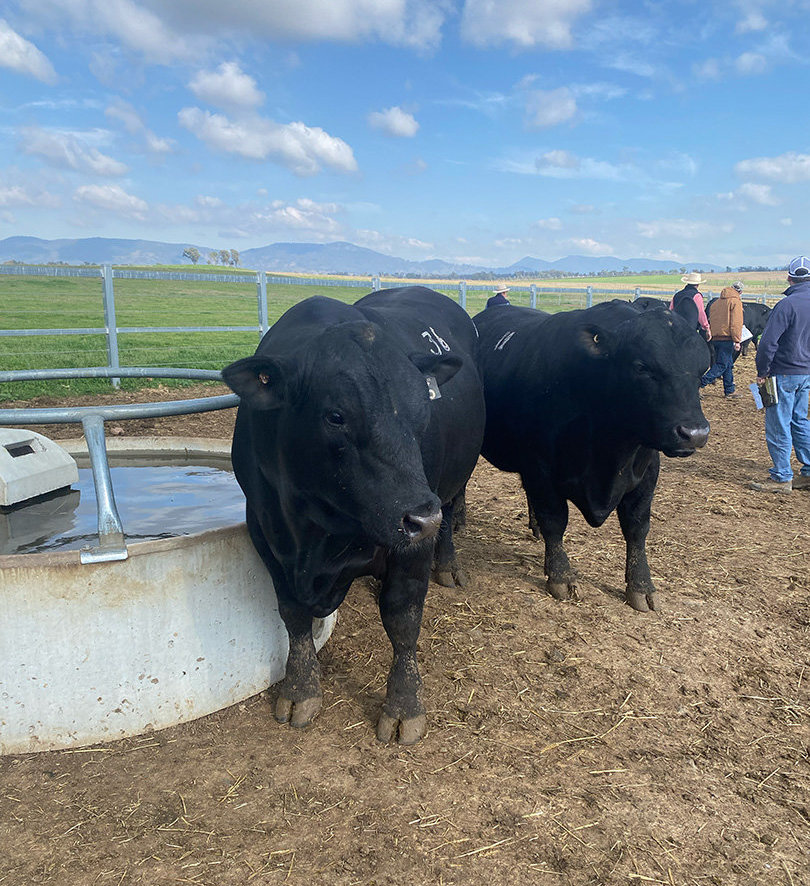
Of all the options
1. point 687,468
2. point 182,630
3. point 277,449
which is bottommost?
point 687,468

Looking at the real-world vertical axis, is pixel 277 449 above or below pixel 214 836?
above

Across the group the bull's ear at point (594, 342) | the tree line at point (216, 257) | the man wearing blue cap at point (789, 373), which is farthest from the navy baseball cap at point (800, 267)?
the tree line at point (216, 257)

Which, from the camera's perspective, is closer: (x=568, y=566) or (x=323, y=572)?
(x=323, y=572)

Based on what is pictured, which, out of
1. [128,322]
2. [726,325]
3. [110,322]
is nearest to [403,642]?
[110,322]

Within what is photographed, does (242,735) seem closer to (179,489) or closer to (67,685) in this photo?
(67,685)

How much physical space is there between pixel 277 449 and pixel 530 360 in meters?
2.43

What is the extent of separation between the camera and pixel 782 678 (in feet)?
11.8

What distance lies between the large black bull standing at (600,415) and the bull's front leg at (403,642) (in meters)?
1.59

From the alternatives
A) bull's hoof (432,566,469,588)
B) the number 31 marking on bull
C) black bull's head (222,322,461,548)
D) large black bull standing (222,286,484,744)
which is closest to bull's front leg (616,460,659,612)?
bull's hoof (432,566,469,588)

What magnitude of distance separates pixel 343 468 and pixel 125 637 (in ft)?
3.88

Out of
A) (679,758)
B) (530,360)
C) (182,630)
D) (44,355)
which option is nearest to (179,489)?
(182,630)

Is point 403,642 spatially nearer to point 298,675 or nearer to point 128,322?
point 298,675

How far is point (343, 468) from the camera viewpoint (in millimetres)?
2457

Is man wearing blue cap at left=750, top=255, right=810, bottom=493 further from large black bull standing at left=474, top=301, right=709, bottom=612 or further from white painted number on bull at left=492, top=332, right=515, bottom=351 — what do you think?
large black bull standing at left=474, top=301, right=709, bottom=612
